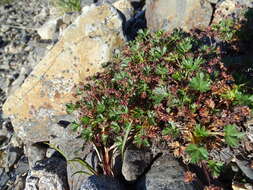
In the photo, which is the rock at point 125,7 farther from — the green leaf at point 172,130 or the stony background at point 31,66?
the green leaf at point 172,130

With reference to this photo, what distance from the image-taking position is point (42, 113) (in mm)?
5586

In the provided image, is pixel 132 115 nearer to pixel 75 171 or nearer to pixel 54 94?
pixel 75 171

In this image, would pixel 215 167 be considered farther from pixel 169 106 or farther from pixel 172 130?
pixel 169 106

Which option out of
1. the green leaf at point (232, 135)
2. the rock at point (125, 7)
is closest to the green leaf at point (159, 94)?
the green leaf at point (232, 135)

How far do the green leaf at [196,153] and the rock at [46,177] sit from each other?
1.96m

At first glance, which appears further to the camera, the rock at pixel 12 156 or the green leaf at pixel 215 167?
the rock at pixel 12 156

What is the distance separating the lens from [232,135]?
357 cm

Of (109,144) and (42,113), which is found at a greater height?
(42,113)

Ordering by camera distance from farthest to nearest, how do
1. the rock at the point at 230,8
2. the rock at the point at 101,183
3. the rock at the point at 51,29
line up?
the rock at the point at 51,29 < the rock at the point at 230,8 < the rock at the point at 101,183

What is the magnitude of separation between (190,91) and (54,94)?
247 cm

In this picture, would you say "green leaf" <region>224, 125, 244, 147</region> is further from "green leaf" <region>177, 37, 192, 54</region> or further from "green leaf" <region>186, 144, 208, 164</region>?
"green leaf" <region>177, 37, 192, 54</region>

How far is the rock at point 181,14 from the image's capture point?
581cm

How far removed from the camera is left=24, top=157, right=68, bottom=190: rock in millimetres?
4445

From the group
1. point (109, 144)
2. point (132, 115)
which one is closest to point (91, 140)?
point (109, 144)
